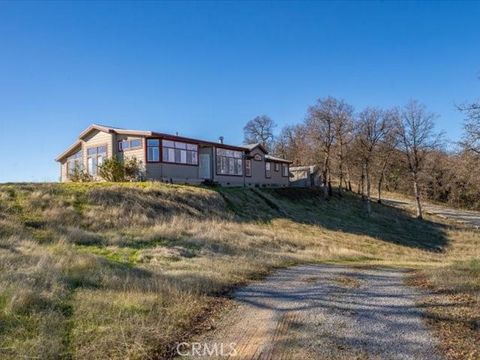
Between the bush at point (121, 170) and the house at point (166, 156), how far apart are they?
53cm

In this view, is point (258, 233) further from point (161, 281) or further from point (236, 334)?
point (236, 334)

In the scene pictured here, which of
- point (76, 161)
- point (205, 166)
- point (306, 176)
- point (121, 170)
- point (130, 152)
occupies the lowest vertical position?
point (121, 170)

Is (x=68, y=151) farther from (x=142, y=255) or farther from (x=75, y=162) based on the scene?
(x=142, y=255)

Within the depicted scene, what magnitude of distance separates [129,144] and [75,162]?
7658mm

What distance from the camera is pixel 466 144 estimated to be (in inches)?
760

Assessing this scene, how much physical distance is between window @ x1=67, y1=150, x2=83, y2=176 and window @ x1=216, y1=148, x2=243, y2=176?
1185 centimetres

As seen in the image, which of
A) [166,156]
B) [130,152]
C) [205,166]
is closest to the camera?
[166,156]

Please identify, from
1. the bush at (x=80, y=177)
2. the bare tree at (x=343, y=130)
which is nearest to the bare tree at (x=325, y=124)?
the bare tree at (x=343, y=130)

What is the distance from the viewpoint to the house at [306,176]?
5062 centimetres

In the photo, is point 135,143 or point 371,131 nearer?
point 135,143

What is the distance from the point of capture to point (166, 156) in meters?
29.0

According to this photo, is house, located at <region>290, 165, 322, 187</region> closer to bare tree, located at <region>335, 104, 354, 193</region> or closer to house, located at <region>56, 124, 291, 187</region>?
bare tree, located at <region>335, 104, 354, 193</region>

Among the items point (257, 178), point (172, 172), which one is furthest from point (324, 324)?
point (257, 178)

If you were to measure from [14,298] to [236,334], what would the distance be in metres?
3.53
